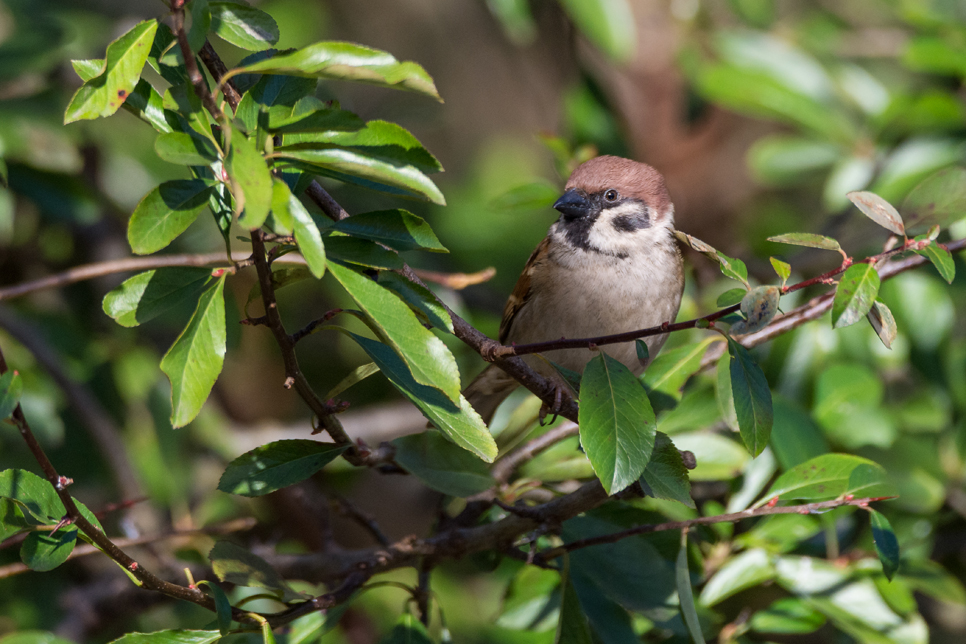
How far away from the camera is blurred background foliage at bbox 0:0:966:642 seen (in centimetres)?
214

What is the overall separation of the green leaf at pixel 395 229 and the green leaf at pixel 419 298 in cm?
5

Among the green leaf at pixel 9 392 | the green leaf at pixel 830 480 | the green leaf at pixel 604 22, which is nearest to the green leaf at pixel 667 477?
the green leaf at pixel 830 480

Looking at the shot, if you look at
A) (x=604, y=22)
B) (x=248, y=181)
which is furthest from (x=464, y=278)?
(x=604, y=22)

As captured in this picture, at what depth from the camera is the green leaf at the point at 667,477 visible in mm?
Answer: 1368

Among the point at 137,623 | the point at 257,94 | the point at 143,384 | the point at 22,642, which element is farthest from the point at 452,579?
the point at 257,94

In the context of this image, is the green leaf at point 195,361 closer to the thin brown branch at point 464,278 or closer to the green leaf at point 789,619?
the thin brown branch at point 464,278

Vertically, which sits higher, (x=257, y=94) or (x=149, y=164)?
(x=257, y=94)

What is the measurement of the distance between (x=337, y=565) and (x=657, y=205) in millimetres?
1454

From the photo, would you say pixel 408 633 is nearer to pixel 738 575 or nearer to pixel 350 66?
pixel 738 575

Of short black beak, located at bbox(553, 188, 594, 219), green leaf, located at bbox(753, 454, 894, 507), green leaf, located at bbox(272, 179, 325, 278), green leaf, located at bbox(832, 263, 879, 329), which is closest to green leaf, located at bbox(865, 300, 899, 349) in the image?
green leaf, located at bbox(832, 263, 879, 329)

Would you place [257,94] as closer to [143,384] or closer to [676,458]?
[676,458]

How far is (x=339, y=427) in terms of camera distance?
4.62 ft

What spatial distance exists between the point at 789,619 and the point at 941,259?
107 centimetres

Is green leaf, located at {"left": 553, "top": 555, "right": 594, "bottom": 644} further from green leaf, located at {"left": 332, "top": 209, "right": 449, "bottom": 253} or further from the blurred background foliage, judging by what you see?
green leaf, located at {"left": 332, "top": 209, "right": 449, "bottom": 253}
